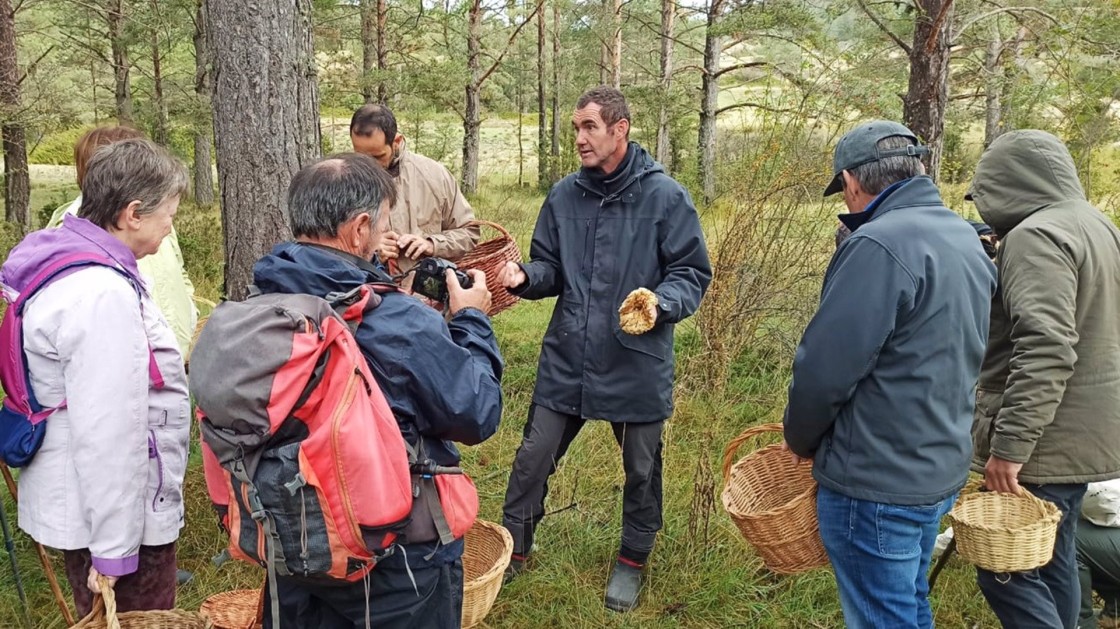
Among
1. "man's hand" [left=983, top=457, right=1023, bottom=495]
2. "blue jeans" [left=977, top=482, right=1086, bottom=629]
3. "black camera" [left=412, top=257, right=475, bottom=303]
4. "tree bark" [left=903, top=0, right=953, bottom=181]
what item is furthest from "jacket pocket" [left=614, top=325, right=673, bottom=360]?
"tree bark" [left=903, top=0, right=953, bottom=181]

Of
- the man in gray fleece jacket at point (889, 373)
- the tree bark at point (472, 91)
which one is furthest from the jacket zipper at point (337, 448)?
the tree bark at point (472, 91)

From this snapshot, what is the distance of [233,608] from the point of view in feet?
9.89

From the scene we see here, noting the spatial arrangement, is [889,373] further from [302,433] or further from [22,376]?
[22,376]

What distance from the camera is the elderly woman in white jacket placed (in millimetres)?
2146

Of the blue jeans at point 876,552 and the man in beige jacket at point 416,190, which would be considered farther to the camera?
the man in beige jacket at point 416,190

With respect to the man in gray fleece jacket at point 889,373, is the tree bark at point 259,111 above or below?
above

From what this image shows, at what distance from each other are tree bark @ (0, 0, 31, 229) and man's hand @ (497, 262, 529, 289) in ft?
33.8

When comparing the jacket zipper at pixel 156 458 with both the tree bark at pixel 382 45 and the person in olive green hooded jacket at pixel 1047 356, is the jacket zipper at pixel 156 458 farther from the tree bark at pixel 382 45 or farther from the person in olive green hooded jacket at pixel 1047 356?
the tree bark at pixel 382 45

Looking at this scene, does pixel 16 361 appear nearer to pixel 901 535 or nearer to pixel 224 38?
pixel 224 38

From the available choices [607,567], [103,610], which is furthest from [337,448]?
[607,567]

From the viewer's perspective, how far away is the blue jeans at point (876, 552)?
234 cm

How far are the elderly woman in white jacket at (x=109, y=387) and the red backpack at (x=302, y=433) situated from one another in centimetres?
53

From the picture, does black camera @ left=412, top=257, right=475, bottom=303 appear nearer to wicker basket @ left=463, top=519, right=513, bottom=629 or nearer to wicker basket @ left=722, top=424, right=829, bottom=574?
wicker basket @ left=463, top=519, right=513, bottom=629

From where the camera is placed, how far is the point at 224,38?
3781mm
